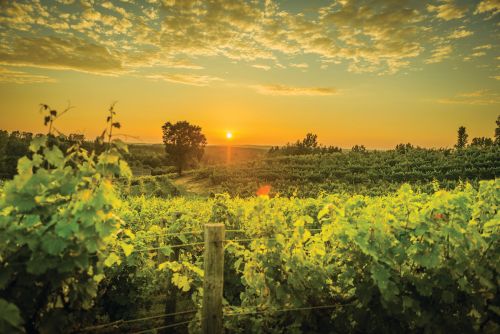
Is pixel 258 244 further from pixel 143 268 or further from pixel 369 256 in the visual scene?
pixel 143 268

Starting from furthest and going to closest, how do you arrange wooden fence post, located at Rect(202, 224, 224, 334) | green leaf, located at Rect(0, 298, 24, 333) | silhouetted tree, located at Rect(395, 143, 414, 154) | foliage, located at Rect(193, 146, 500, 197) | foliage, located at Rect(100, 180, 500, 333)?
1. silhouetted tree, located at Rect(395, 143, 414, 154)
2. foliage, located at Rect(193, 146, 500, 197)
3. foliage, located at Rect(100, 180, 500, 333)
4. wooden fence post, located at Rect(202, 224, 224, 334)
5. green leaf, located at Rect(0, 298, 24, 333)

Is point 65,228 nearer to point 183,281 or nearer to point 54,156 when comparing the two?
point 54,156

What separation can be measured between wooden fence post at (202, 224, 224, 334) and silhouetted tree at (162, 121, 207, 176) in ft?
268

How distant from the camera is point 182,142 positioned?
86.4 metres

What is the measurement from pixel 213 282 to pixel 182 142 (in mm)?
83786

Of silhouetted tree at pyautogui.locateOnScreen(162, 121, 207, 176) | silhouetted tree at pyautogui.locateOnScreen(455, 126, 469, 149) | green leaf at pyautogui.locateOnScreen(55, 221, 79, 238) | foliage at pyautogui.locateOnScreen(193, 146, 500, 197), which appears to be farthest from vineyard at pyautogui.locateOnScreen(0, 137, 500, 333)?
silhouetted tree at pyautogui.locateOnScreen(455, 126, 469, 149)

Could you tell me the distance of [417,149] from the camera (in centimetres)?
5606

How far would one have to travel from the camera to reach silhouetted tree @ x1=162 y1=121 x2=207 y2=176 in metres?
85.0

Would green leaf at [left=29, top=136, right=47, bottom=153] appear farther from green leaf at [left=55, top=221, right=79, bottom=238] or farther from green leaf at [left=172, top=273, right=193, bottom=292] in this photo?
green leaf at [left=172, top=273, right=193, bottom=292]

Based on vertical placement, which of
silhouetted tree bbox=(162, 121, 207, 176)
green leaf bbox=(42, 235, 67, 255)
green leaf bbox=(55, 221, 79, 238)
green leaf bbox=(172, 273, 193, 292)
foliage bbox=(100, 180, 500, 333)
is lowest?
green leaf bbox=(172, 273, 193, 292)

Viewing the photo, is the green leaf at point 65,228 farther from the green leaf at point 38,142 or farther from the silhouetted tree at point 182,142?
the silhouetted tree at point 182,142

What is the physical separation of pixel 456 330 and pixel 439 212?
4.44 ft

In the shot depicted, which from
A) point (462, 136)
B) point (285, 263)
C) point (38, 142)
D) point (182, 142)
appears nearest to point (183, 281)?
point (285, 263)

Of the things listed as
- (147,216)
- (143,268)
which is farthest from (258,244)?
(147,216)
